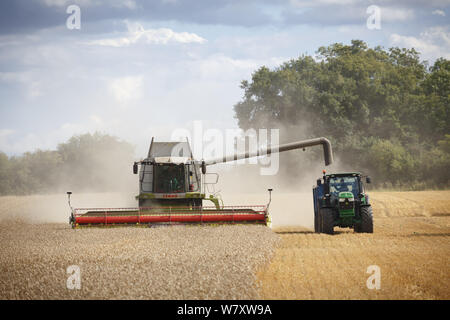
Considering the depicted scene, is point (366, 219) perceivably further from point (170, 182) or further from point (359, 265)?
point (170, 182)

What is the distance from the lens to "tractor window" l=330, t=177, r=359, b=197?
16609 millimetres

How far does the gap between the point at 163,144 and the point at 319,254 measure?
999 cm

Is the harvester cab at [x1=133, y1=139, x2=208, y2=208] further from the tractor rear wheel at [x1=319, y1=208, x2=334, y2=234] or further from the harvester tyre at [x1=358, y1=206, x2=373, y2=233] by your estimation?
the harvester tyre at [x1=358, y1=206, x2=373, y2=233]

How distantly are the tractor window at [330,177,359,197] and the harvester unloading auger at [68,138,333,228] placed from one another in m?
2.16

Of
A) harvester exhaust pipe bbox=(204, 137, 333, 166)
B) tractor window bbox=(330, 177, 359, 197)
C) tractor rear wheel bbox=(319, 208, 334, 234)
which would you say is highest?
harvester exhaust pipe bbox=(204, 137, 333, 166)

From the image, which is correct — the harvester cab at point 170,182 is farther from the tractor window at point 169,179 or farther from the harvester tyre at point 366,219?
the harvester tyre at point 366,219

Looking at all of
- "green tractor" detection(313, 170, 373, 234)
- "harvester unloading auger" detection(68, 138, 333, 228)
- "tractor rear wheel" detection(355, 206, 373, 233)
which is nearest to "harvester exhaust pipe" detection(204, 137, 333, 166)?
"harvester unloading auger" detection(68, 138, 333, 228)

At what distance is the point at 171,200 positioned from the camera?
61.9 ft

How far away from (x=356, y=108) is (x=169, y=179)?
32075 mm

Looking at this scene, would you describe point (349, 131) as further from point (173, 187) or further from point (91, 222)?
point (91, 222)
